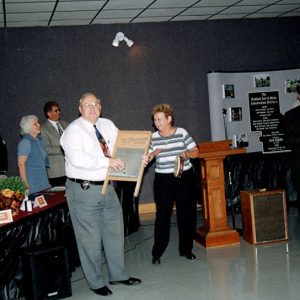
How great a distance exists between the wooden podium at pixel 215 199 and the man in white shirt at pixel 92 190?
1510 mm

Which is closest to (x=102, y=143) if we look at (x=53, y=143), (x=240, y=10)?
(x=53, y=143)

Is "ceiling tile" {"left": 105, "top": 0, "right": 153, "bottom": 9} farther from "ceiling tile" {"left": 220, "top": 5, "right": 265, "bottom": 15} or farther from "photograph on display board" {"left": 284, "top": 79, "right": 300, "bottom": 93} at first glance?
"photograph on display board" {"left": 284, "top": 79, "right": 300, "bottom": 93}

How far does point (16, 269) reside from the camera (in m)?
4.01

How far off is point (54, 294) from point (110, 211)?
33.7 inches

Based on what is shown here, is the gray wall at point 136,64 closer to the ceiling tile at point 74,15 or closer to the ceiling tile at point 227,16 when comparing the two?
the ceiling tile at point 227,16

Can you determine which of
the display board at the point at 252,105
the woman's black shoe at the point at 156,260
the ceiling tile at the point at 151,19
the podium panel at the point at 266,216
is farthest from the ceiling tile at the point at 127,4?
the woman's black shoe at the point at 156,260

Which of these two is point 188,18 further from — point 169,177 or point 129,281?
point 129,281

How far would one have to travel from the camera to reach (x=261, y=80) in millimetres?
8195

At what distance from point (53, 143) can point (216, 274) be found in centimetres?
329

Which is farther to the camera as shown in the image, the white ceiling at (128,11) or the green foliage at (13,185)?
the white ceiling at (128,11)

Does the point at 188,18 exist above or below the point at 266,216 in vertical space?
above

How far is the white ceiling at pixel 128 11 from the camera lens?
630cm

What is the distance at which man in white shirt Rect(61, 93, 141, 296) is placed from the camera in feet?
Result: 12.5

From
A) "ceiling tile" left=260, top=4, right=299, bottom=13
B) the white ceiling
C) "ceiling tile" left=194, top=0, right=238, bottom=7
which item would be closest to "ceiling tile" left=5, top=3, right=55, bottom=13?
the white ceiling
